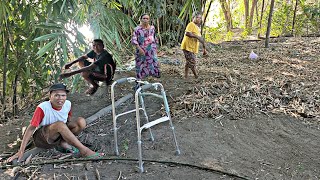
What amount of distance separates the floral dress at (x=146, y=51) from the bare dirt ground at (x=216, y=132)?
0.40 metres

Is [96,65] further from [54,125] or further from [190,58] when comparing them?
[190,58]

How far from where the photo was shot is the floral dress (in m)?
4.60

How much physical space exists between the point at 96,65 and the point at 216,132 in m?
1.46

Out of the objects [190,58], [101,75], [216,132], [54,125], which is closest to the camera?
[54,125]

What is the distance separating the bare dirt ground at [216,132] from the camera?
2.95 m

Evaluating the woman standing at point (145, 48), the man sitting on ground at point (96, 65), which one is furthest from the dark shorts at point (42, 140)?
the woman standing at point (145, 48)

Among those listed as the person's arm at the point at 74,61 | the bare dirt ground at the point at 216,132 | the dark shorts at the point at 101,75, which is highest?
the person's arm at the point at 74,61

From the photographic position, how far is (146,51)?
475cm

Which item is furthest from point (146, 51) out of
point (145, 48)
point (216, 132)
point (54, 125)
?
point (54, 125)

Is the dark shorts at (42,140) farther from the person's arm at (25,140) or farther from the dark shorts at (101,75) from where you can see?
the dark shorts at (101,75)

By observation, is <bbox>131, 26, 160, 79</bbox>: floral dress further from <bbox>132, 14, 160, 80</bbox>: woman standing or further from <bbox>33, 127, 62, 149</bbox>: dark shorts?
<bbox>33, 127, 62, 149</bbox>: dark shorts

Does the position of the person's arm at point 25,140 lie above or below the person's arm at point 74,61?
below

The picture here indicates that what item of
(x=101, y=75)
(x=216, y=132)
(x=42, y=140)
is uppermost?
(x=101, y=75)

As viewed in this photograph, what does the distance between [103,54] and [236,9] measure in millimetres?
13683
